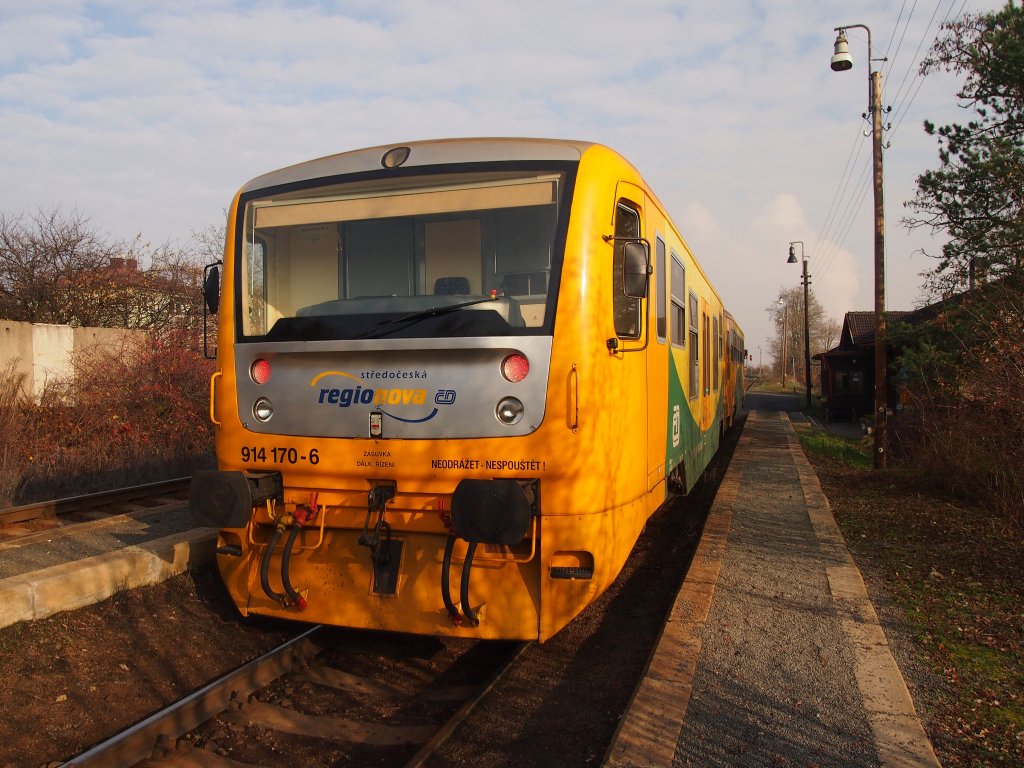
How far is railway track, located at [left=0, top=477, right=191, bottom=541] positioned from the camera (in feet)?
25.0

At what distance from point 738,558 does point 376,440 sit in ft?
12.6

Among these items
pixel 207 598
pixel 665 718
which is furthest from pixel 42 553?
pixel 665 718

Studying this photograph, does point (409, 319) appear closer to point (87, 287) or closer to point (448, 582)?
point (448, 582)

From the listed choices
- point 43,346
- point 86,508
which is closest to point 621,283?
point 86,508

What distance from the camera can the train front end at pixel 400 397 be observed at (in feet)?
13.5

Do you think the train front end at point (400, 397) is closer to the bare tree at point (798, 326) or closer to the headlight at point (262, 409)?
the headlight at point (262, 409)

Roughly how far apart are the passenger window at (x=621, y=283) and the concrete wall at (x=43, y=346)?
13.3 m

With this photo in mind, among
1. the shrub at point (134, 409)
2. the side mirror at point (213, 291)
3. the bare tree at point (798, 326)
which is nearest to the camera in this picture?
the side mirror at point (213, 291)

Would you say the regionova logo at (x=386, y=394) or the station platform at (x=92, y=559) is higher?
the regionova logo at (x=386, y=394)

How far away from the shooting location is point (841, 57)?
13.4 meters

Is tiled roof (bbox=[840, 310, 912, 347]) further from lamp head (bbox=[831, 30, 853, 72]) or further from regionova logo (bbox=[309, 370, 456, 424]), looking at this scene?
regionova logo (bbox=[309, 370, 456, 424])

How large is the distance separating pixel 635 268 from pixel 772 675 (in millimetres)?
2351

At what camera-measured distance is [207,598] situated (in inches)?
223

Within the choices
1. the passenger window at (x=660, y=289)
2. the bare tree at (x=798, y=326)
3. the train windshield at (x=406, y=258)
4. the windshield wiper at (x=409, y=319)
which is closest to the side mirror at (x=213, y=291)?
the train windshield at (x=406, y=258)
